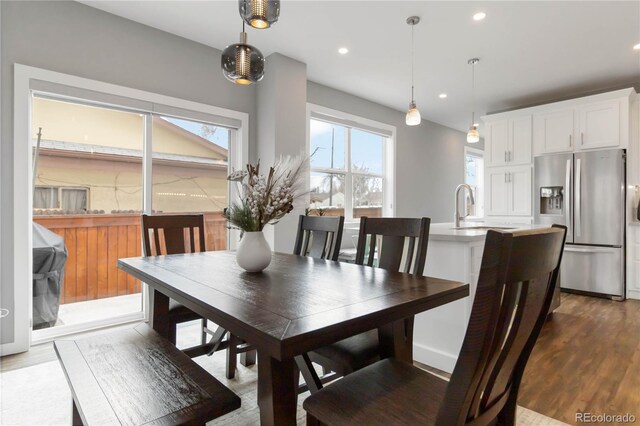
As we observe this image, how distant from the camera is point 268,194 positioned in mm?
1586

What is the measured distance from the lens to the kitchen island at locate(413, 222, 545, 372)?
223 centimetres

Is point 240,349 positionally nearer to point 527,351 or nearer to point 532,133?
point 527,351

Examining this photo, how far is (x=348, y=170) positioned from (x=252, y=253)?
351cm

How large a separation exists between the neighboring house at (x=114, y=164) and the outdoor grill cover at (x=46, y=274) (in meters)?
0.23

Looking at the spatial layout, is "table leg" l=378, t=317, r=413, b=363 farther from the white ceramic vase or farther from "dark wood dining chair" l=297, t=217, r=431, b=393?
the white ceramic vase

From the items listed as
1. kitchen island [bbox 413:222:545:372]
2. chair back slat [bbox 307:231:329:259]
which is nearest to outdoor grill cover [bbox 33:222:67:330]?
chair back slat [bbox 307:231:329:259]

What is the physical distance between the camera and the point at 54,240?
9.29 ft

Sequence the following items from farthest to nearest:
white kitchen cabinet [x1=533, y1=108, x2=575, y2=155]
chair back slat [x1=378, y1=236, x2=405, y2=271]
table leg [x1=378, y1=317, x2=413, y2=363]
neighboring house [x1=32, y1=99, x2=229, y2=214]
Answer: white kitchen cabinet [x1=533, y1=108, x2=575, y2=155] < neighboring house [x1=32, y1=99, x2=229, y2=214] < chair back slat [x1=378, y1=236, x2=405, y2=271] < table leg [x1=378, y1=317, x2=413, y2=363]

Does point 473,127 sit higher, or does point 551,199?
point 473,127

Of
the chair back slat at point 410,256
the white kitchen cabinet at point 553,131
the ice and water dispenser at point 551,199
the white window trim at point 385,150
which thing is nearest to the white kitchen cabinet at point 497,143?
the white kitchen cabinet at point 553,131

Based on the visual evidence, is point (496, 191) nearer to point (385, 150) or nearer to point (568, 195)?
point (568, 195)

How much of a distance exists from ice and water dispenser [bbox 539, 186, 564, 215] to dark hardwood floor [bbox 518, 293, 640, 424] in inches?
59.2

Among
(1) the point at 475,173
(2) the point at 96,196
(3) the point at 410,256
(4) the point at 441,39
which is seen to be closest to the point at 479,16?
(4) the point at 441,39

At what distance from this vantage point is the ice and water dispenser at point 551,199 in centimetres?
454
